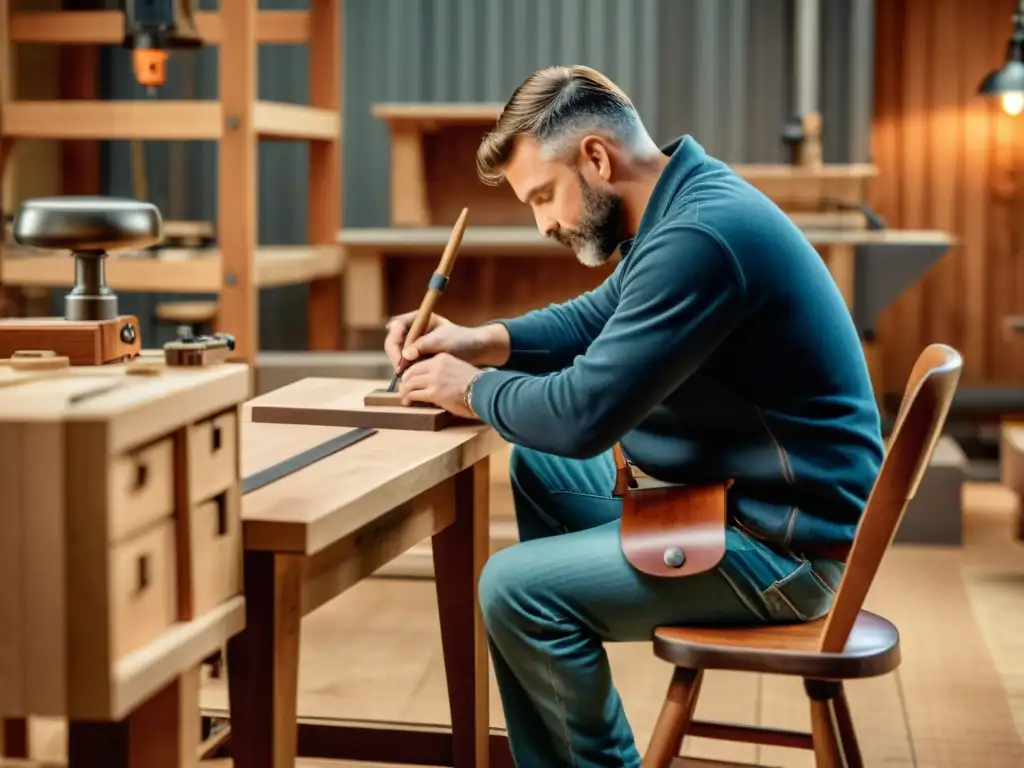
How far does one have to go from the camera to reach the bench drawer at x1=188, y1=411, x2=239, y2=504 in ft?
4.72

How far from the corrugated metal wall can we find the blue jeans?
155 inches

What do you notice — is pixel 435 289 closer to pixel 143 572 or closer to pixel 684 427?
pixel 684 427

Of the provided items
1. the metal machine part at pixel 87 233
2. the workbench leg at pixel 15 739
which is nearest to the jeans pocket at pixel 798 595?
the metal machine part at pixel 87 233

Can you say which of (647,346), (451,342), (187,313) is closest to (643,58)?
(187,313)

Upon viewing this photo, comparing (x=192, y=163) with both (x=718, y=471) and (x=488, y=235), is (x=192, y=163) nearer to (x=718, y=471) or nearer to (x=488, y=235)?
(x=488, y=235)

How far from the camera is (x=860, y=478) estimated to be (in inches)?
79.4

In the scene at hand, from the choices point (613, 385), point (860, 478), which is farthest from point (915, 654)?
point (613, 385)

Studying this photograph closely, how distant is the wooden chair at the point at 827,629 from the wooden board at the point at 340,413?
1.10 ft

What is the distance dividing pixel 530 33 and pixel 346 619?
2.83 m

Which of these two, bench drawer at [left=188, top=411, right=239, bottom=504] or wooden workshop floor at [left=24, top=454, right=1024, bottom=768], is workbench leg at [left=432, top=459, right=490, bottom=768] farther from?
bench drawer at [left=188, top=411, right=239, bottom=504]

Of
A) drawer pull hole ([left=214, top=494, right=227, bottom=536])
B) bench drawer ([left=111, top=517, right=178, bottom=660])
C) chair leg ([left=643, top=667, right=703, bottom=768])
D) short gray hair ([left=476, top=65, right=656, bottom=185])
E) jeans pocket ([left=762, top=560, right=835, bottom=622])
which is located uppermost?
short gray hair ([left=476, top=65, right=656, bottom=185])

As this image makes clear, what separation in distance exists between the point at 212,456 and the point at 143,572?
16 centimetres

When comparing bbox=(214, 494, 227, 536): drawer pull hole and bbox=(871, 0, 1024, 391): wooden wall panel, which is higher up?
bbox=(871, 0, 1024, 391): wooden wall panel

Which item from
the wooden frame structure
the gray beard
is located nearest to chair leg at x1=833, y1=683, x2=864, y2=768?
the gray beard
